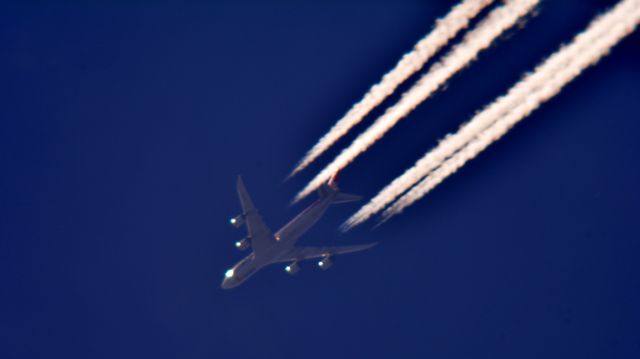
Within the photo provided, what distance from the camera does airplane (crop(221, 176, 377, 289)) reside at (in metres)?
45.5

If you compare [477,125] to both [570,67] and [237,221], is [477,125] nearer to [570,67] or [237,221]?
[570,67]

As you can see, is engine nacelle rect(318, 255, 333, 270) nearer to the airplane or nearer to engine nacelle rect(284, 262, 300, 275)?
the airplane

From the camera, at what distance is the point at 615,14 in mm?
29547

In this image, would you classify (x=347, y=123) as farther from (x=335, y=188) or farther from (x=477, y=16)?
(x=477, y=16)

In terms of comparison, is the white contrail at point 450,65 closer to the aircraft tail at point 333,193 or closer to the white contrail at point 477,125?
the white contrail at point 477,125

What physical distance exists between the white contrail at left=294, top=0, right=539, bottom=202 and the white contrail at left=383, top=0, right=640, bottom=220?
2.71 m

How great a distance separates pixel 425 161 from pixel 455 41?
741 centimetres

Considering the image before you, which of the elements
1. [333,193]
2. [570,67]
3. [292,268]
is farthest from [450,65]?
[292,268]

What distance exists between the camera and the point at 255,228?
1857 inches

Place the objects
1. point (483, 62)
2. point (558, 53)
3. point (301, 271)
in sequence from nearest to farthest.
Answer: point (558, 53) → point (483, 62) → point (301, 271)

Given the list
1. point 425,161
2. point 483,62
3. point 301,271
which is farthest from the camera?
point 301,271

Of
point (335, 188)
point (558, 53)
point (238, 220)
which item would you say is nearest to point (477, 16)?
point (558, 53)

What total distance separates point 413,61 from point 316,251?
58.2 feet

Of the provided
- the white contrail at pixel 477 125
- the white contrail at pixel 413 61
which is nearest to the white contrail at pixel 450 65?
the white contrail at pixel 413 61
